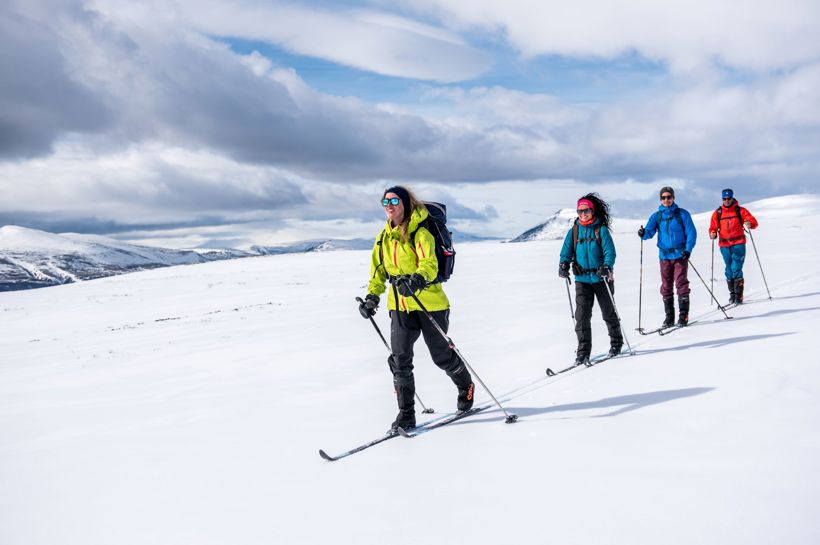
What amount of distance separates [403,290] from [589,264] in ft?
13.4

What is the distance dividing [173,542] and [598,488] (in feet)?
9.59

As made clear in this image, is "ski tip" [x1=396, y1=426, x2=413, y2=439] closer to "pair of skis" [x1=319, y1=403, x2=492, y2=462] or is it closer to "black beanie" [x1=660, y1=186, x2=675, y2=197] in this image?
"pair of skis" [x1=319, y1=403, x2=492, y2=462]

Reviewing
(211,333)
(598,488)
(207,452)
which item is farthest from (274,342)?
(598,488)

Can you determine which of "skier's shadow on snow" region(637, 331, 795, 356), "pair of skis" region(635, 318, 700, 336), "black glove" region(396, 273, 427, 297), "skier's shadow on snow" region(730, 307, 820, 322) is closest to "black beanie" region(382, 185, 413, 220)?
"black glove" region(396, 273, 427, 297)

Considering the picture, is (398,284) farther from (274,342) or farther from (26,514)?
(274,342)

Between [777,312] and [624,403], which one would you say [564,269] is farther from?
[777,312]

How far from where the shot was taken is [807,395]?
5438 mm

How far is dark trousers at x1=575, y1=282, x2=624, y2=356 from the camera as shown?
8.30 metres

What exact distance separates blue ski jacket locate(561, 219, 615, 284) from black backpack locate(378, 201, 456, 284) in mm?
3286

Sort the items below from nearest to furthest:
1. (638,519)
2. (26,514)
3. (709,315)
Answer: (638,519) → (26,514) → (709,315)

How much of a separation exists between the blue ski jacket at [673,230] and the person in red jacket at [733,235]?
282 cm

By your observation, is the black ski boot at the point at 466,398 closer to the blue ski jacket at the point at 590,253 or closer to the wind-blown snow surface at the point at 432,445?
the wind-blown snow surface at the point at 432,445

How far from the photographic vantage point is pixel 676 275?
1091cm

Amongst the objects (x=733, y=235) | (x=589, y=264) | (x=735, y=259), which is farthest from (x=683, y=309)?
(x=733, y=235)
